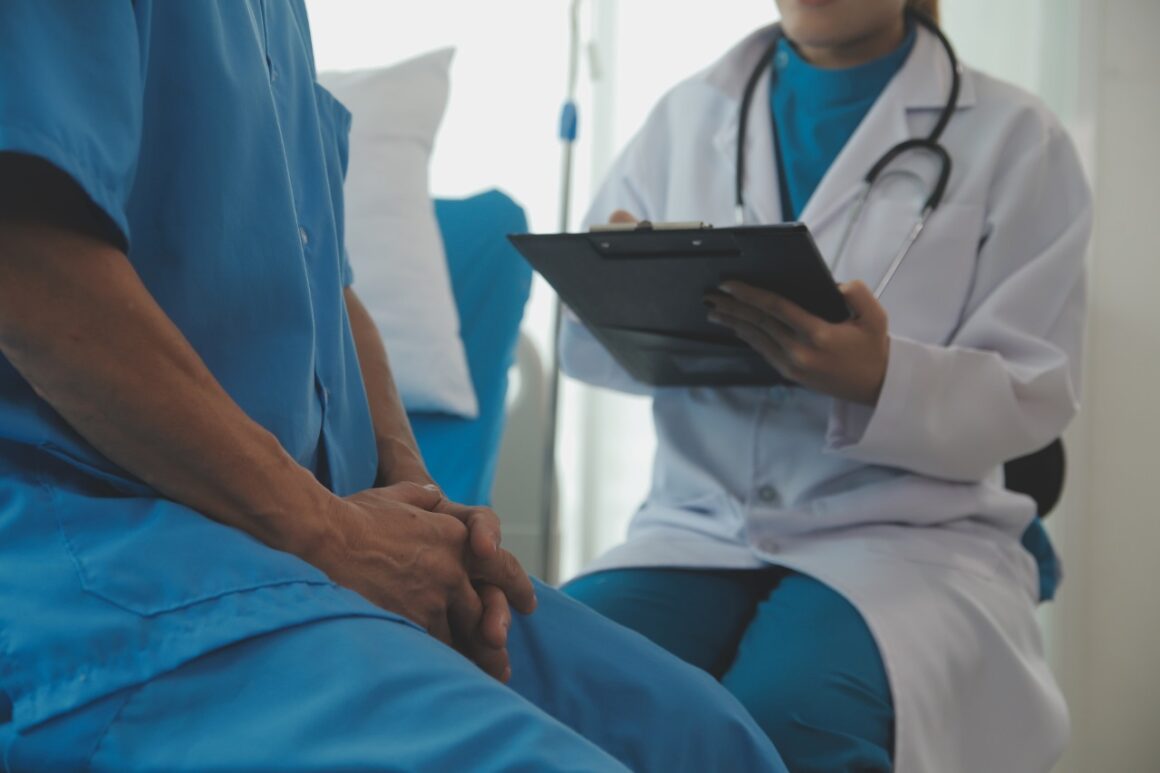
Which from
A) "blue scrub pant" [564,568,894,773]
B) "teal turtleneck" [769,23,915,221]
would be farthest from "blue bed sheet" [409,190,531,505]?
"teal turtleneck" [769,23,915,221]

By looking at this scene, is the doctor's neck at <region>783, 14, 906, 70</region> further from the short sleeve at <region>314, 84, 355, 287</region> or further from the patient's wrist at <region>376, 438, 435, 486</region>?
the patient's wrist at <region>376, 438, 435, 486</region>

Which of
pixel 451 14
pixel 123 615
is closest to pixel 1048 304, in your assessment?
pixel 123 615

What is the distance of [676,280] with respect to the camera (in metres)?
1.07

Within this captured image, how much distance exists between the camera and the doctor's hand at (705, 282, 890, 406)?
43.4 inches

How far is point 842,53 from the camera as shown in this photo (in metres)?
1.48

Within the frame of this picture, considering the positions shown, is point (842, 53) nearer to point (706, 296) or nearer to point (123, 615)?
point (706, 296)

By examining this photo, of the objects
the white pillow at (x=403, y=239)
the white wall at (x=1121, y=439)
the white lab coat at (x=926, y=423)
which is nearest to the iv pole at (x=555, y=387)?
the white pillow at (x=403, y=239)

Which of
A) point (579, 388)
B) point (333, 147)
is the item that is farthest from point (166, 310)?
Result: point (579, 388)

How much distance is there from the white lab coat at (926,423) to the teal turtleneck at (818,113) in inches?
1.3

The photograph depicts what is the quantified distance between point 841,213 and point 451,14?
4.46 ft

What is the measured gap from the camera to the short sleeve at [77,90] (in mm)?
547

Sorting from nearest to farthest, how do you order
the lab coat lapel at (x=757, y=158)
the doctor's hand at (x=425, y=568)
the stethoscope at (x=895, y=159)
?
the doctor's hand at (x=425, y=568) < the stethoscope at (x=895, y=159) < the lab coat lapel at (x=757, y=158)

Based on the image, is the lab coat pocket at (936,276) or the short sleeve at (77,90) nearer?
the short sleeve at (77,90)

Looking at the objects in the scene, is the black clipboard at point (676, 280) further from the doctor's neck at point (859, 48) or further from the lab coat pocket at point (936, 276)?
the doctor's neck at point (859, 48)
